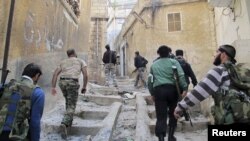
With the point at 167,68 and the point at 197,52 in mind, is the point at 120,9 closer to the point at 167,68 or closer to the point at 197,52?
the point at 197,52

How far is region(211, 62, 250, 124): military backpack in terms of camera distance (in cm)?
271

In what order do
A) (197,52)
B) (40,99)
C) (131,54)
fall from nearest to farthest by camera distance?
(40,99) → (197,52) → (131,54)

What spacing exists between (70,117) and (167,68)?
2172 mm

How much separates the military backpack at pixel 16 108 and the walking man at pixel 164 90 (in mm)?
2187

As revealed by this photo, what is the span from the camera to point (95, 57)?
698 inches

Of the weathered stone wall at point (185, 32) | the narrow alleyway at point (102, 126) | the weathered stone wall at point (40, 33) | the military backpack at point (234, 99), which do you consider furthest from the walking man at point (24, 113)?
the weathered stone wall at point (185, 32)

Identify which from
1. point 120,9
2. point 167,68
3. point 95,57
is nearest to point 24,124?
point 167,68

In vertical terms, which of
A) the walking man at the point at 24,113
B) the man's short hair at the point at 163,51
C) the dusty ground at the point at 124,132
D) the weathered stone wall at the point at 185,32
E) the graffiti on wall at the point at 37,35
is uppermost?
the weathered stone wall at the point at 185,32

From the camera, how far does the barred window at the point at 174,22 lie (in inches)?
698

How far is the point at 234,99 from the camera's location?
2.74m

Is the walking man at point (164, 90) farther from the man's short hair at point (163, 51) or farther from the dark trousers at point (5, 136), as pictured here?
the dark trousers at point (5, 136)

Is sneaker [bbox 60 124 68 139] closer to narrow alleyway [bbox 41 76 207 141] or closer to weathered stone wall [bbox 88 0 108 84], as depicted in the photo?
narrow alleyway [bbox 41 76 207 141]

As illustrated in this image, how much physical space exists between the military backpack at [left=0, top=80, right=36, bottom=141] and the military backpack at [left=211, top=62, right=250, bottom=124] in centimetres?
182

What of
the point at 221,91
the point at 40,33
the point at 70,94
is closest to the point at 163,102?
the point at 221,91
